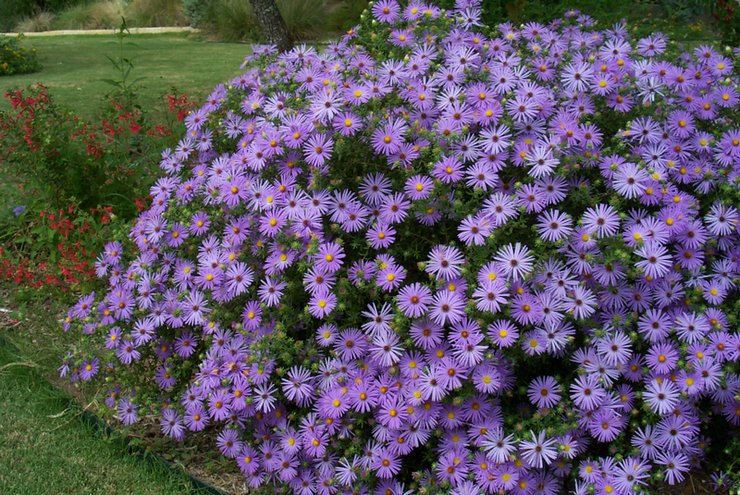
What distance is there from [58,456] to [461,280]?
5.81 ft

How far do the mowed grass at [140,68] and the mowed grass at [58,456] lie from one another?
4007mm

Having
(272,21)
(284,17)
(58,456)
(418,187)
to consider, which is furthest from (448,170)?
(284,17)

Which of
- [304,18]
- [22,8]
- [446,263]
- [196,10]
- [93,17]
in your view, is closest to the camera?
[446,263]

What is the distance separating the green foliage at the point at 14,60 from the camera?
1052 cm

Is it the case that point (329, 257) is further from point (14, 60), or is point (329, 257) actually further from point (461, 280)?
point (14, 60)

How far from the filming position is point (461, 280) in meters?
2.03

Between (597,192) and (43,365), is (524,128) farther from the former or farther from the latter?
(43,365)

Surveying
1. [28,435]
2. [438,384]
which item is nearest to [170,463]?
[28,435]

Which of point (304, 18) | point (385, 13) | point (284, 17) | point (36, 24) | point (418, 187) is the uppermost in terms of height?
point (385, 13)

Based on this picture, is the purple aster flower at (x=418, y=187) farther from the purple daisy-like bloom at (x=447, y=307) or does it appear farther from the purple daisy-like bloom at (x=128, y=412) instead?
the purple daisy-like bloom at (x=128, y=412)

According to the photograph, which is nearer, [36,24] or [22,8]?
[36,24]

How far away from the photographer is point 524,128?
2.26m

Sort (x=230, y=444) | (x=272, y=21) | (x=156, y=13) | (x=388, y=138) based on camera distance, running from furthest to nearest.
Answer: (x=156, y=13) < (x=272, y=21) < (x=230, y=444) < (x=388, y=138)

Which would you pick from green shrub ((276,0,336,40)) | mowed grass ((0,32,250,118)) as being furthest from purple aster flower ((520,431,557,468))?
green shrub ((276,0,336,40))
